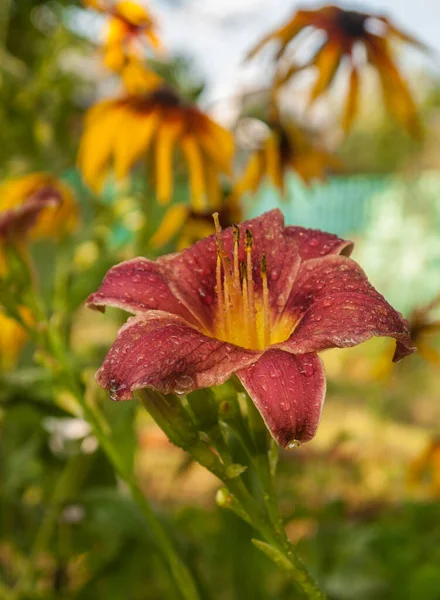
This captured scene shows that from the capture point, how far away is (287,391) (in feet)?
1.36

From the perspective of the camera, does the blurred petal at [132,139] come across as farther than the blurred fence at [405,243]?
No

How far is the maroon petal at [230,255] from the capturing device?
538 millimetres

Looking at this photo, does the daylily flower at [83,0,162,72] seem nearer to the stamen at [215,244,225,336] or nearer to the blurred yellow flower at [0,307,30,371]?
the blurred yellow flower at [0,307,30,371]

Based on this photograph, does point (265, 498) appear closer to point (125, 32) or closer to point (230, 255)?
point (230, 255)

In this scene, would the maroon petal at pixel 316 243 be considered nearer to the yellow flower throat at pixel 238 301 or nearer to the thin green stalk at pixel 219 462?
the yellow flower throat at pixel 238 301

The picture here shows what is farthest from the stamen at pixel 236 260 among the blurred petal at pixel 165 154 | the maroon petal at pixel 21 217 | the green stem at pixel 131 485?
the blurred petal at pixel 165 154

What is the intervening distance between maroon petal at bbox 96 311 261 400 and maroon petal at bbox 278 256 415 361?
4 cm

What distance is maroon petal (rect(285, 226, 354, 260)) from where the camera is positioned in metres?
0.54

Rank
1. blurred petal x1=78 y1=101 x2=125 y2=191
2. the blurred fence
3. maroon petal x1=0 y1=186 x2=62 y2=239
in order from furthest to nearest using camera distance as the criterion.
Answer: the blurred fence < blurred petal x1=78 y1=101 x2=125 y2=191 < maroon petal x1=0 y1=186 x2=62 y2=239

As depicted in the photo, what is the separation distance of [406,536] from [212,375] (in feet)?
2.44

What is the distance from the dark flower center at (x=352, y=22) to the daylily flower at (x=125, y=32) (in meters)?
0.42

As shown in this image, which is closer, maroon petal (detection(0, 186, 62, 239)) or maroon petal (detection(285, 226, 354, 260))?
maroon petal (detection(285, 226, 354, 260))

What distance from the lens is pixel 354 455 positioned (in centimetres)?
213

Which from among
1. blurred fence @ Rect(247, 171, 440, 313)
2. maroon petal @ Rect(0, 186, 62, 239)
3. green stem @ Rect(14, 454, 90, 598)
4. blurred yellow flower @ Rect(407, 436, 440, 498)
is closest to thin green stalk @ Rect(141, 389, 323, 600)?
maroon petal @ Rect(0, 186, 62, 239)
